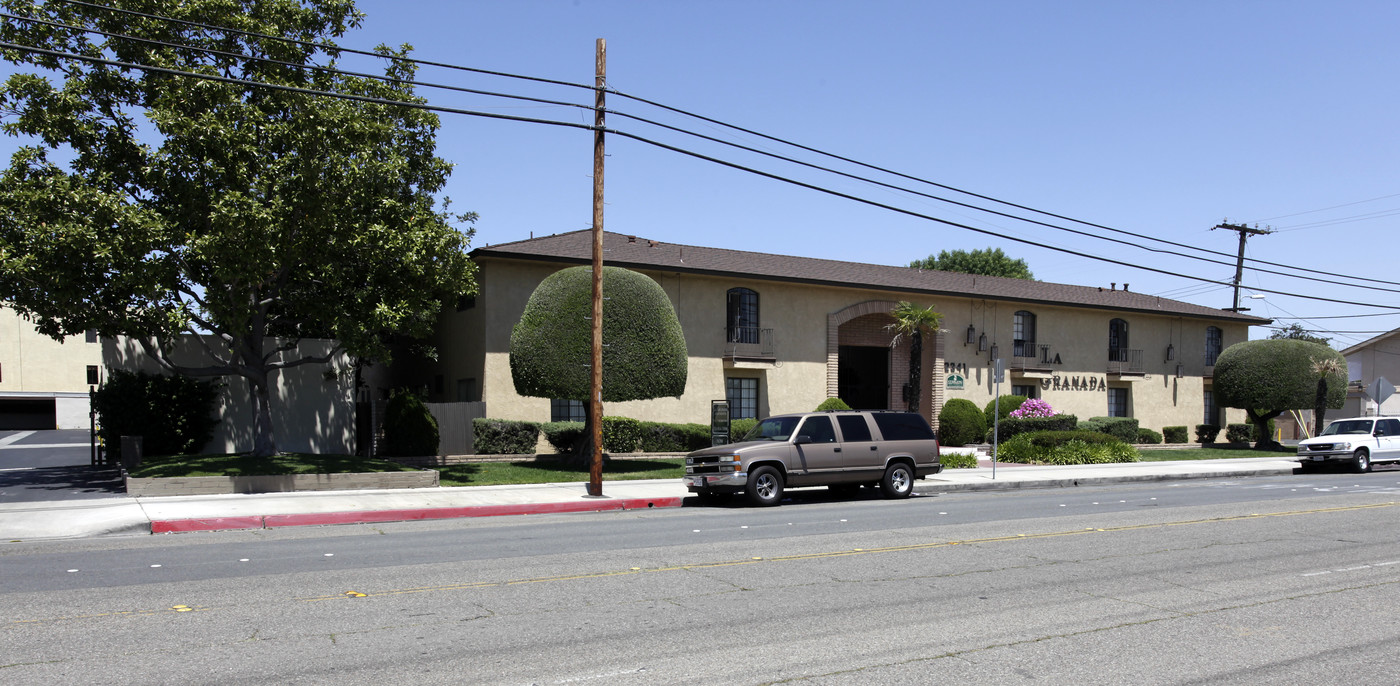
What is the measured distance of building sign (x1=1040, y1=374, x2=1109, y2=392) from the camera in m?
37.7

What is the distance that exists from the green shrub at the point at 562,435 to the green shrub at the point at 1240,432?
30.4 meters

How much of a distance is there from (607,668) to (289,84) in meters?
16.8

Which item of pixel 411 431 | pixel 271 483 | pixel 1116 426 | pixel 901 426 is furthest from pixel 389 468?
pixel 1116 426

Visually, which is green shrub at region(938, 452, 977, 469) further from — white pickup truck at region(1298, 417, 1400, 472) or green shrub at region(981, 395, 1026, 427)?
white pickup truck at region(1298, 417, 1400, 472)

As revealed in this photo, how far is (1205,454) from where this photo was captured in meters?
33.2

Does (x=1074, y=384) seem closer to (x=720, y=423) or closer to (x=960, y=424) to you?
(x=960, y=424)

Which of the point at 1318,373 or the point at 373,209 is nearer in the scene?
the point at 373,209

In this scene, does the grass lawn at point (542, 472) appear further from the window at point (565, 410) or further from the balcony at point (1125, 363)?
the balcony at point (1125, 363)

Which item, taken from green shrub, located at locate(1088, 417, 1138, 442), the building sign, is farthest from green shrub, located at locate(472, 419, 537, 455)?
green shrub, located at locate(1088, 417, 1138, 442)

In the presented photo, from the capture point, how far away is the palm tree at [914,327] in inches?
1284

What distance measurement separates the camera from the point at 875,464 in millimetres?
18281

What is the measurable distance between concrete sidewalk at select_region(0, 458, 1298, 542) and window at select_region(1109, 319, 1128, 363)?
18.9 metres

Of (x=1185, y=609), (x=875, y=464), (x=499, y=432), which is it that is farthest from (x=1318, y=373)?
(x=1185, y=609)

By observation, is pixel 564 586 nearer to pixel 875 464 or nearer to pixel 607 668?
pixel 607 668
